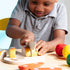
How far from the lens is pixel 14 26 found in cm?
97

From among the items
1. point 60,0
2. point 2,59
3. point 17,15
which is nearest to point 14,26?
point 17,15

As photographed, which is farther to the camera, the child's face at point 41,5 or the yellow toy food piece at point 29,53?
the child's face at point 41,5

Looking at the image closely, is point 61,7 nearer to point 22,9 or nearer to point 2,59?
point 22,9

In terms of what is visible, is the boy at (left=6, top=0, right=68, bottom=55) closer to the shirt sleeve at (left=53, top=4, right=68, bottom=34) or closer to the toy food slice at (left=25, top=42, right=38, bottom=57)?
the shirt sleeve at (left=53, top=4, right=68, bottom=34)

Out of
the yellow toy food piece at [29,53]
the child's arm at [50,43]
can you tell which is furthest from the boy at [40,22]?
the yellow toy food piece at [29,53]

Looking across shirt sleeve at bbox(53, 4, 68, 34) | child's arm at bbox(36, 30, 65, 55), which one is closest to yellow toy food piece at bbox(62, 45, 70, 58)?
child's arm at bbox(36, 30, 65, 55)

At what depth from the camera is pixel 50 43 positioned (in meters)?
0.87

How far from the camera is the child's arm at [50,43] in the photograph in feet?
2.45

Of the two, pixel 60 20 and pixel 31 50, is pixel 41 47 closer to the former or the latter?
pixel 31 50

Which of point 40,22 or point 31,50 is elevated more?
point 40,22

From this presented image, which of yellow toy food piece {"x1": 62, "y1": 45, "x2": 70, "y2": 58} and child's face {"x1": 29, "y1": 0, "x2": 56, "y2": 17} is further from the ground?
child's face {"x1": 29, "y1": 0, "x2": 56, "y2": 17}

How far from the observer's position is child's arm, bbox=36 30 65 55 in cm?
75

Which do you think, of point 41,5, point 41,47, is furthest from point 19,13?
point 41,47

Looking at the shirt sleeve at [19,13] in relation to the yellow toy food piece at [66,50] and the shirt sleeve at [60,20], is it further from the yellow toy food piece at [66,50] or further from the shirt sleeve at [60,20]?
the yellow toy food piece at [66,50]
